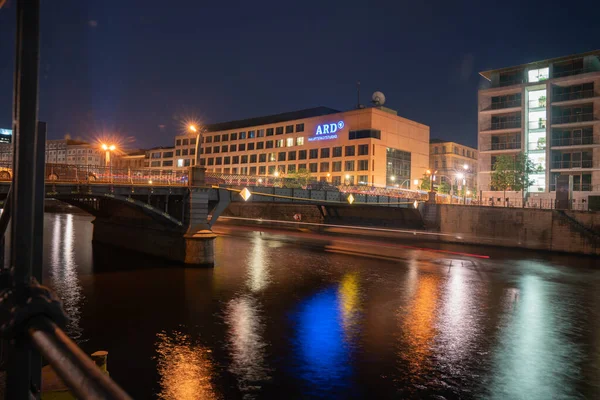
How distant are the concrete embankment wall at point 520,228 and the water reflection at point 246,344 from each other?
3736 centimetres

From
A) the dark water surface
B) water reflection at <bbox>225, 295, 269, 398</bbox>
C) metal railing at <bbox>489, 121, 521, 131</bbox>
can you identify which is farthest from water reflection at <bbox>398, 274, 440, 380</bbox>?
metal railing at <bbox>489, 121, 521, 131</bbox>

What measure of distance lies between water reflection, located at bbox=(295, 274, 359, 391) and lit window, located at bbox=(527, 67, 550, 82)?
56.0m

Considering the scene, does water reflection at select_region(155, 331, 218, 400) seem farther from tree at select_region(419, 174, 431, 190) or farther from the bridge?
tree at select_region(419, 174, 431, 190)

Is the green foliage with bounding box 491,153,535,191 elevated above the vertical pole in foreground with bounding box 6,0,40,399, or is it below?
above

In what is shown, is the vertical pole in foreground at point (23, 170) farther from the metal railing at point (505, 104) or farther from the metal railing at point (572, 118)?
the metal railing at point (505, 104)

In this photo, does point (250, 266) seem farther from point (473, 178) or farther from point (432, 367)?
point (473, 178)

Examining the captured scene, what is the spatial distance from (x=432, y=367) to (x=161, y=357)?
370 inches

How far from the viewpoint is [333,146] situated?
101 m

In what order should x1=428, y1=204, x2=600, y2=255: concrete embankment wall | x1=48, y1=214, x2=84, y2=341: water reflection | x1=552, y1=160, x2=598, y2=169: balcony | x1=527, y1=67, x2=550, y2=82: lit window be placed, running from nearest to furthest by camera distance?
x1=48, y1=214, x2=84, y2=341: water reflection, x1=428, y1=204, x2=600, y2=255: concrete embankment wall, x1=552, y1=160, x2=598, y2=169: balcony, x1=527, y1=67, x2=550, y2=82: lit window

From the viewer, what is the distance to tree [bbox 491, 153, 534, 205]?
63344 millimetres

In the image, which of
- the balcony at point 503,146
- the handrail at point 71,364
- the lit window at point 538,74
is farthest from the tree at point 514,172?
the handrail at point 71,364

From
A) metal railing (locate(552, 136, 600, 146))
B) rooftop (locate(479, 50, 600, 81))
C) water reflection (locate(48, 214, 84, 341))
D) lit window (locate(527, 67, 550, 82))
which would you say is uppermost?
rooftop (locate(479, 50, 600, 81))

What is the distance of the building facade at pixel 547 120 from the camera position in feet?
207

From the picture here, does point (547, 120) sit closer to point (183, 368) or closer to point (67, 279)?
point (67, 279)
